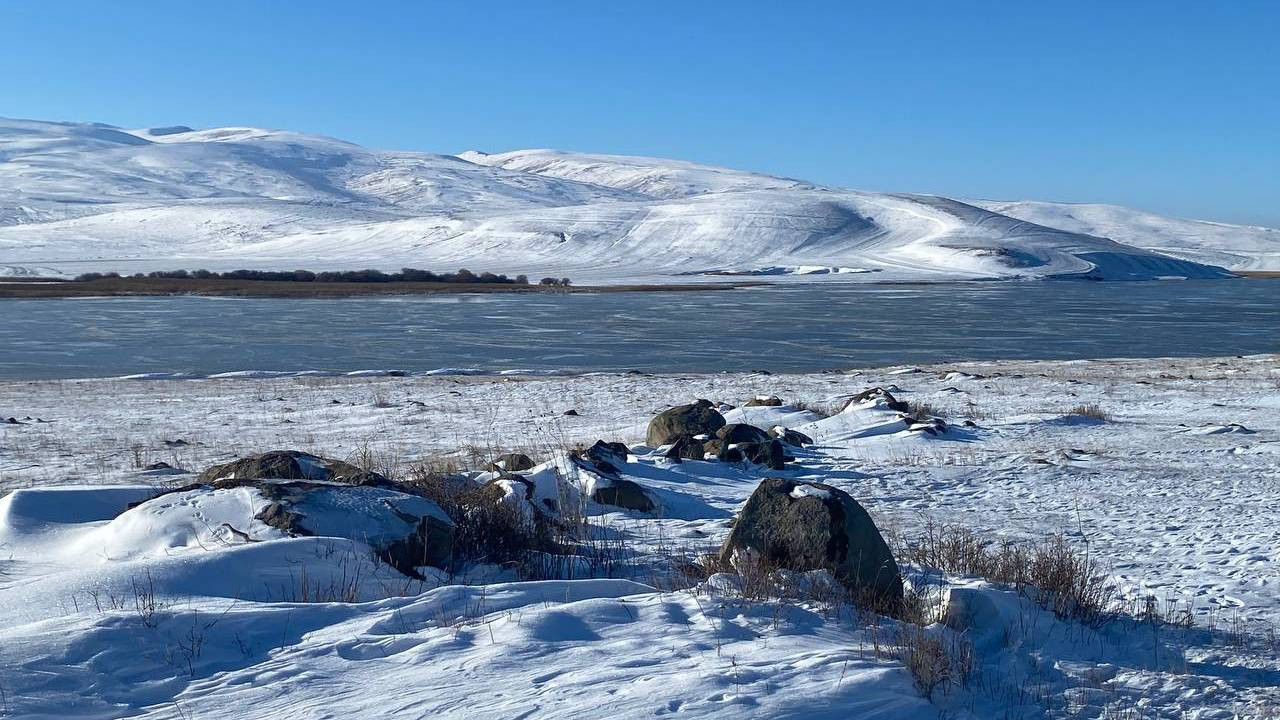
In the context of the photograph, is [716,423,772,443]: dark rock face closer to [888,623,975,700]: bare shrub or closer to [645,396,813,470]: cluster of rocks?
[645,396,813,470]: cluster of rocks

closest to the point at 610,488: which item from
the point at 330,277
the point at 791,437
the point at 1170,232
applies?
the point at 791,437

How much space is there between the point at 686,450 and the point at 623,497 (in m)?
2.39

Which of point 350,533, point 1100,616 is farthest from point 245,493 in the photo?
point 1100,616

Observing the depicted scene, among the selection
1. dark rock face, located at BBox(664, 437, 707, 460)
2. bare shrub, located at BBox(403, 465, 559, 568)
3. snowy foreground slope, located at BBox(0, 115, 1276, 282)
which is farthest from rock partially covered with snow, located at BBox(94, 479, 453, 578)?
snowy foreground slope, located at BBox(0, 115, 1276, 282)

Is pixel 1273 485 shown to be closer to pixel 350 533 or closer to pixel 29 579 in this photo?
pixel 350 533

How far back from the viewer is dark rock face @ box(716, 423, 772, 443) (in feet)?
35.6

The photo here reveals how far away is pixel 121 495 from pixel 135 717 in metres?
3.84

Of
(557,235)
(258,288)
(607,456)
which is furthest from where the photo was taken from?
(557,235)

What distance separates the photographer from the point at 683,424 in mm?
11758

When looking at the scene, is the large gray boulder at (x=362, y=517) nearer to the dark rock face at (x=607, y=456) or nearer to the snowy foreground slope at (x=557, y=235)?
the dark rock face at (x=607, y=456)

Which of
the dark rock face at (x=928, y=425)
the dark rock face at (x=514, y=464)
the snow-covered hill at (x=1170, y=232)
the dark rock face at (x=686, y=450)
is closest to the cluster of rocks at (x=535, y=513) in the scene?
the dark rock face at (x=514, y=464)

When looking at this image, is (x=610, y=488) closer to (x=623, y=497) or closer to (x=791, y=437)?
(x=623, y=497)

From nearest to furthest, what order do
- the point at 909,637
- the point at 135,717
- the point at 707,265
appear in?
the point at 135,717
the point at 909,637
the point at 707,265

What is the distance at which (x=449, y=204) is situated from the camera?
148750mm
